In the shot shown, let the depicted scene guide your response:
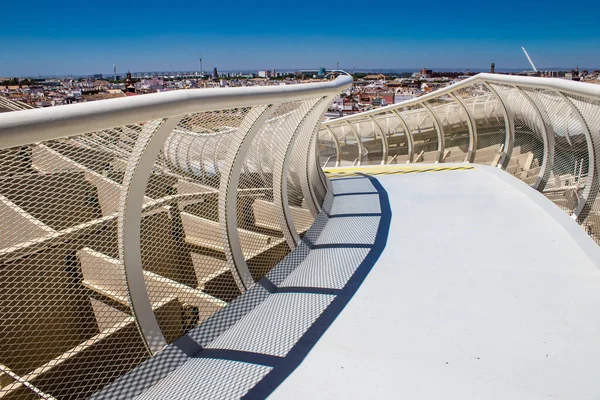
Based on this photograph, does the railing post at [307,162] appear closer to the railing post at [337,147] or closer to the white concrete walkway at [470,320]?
the white concrete walkway at [470,320]

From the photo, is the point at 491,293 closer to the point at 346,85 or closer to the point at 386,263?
the point at 386,263

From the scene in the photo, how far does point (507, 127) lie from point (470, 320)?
3.94m

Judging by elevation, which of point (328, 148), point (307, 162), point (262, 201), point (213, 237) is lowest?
point (328, 148)

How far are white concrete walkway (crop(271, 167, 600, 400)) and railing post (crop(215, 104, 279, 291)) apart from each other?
2.49 ft

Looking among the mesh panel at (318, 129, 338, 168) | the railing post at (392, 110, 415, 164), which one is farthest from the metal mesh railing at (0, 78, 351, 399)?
the mesh panel at (318, 129, 338, 168)

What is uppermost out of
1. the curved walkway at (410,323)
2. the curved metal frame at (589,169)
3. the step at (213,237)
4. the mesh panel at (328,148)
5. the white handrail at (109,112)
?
the white handrail at (109,112)

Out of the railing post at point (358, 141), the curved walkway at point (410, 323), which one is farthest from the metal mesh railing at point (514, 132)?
the curved walkway at point (410, 323)

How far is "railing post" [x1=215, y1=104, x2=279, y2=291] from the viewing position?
2.39m

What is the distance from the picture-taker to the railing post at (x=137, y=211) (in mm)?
1726

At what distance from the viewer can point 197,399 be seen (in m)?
1.72

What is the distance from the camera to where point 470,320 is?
221cm

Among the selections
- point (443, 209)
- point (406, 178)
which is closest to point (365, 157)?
point (406, 178)

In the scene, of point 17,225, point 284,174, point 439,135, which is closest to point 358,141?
point 439,135

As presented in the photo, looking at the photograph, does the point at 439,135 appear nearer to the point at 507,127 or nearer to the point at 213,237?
the point at 507,127
